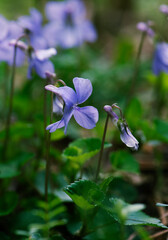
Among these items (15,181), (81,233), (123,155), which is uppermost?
(123,155)

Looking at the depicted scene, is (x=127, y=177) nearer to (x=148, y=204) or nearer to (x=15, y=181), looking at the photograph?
(x=148, y=204)

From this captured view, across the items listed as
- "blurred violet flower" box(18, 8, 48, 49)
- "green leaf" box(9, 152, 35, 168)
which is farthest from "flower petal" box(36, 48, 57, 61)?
"blurred violet flower" box(18, 8, 48, 49)

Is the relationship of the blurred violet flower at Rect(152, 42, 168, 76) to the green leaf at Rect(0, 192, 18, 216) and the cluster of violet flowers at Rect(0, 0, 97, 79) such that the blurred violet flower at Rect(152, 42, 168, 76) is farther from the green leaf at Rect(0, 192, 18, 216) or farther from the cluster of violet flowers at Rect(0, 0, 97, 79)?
the green leaf at Rect(0, 192, 18, 216)

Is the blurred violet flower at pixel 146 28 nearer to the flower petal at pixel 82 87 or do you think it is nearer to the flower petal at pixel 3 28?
the flower petal at pixel 3 28

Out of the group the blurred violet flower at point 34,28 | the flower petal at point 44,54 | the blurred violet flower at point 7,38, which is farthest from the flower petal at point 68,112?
the blurred violet flower at point 34,28

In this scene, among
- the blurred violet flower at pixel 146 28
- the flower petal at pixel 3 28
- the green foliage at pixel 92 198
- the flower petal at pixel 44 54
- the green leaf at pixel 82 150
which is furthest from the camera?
the blurred violet flower at pixel 146 28

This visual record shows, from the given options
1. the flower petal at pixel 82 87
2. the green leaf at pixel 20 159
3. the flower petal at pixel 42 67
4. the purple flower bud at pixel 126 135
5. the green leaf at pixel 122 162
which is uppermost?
the flower petal at pixel 82 87

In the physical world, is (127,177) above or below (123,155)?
below

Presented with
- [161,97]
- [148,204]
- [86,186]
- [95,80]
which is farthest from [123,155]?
[95,80]
